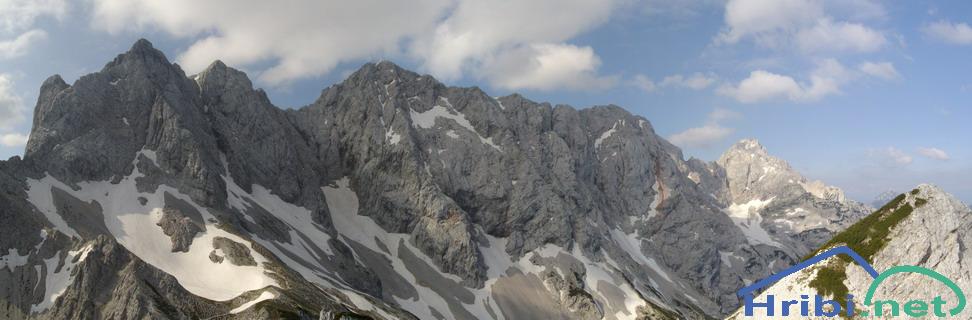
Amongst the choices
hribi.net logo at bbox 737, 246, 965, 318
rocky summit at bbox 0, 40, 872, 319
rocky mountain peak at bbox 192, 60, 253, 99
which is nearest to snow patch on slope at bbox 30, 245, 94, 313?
rocky summit at bbox 0, 40, 872, 319

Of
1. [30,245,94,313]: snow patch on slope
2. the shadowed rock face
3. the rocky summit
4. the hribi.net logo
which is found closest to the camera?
the hribi.net logo

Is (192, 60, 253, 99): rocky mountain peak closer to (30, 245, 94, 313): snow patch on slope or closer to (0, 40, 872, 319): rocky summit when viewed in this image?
(0, 40, 872, 319): rocky summit

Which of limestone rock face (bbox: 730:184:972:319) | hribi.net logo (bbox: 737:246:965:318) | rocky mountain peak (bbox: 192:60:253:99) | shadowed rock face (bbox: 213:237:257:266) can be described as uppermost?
rocky mountain peak (bbox: 192:60:253:99)

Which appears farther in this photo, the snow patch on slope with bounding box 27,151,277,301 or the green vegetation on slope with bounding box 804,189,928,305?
the snow patch on slope with bounding box 27,151,277,301

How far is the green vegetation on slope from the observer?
150 ft

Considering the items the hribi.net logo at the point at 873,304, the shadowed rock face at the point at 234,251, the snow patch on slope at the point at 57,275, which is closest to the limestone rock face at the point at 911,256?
the hribi.net logo at the point at 873,304

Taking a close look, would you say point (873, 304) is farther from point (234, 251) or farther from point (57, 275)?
point (57, 275)

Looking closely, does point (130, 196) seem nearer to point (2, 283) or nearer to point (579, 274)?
point (2, 283)

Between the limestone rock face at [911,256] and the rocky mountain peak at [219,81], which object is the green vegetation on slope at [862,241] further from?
the rocky mountain peak at [219,81]

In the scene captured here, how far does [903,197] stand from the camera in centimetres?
5125

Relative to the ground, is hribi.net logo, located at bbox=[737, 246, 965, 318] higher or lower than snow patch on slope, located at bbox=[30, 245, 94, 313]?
lower

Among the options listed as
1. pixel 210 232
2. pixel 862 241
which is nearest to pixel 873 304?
pixel 862 241

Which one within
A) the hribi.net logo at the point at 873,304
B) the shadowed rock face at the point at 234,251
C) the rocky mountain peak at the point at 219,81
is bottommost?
the hribi.net logo at the point at 873,304

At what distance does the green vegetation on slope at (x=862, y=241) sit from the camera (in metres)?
45.7
